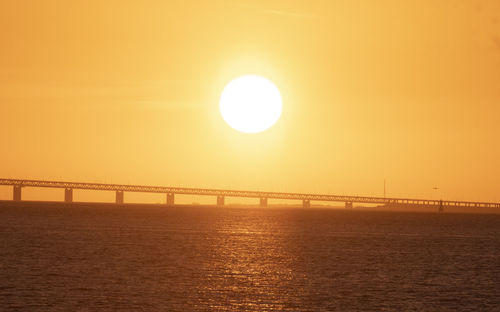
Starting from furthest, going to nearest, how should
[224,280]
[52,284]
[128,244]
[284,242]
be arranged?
[284,242], [128,244], [224,280], [52,284]

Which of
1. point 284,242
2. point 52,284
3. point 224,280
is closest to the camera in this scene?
point 52,284

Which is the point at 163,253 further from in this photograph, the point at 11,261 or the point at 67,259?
the point at 11,261

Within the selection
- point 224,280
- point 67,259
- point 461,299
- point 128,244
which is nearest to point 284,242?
point 128,244

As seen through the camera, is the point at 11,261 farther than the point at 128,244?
No

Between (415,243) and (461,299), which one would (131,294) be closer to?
(461,299)

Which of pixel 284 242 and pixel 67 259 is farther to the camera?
pixel 284 242

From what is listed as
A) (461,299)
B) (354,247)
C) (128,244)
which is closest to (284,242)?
(354,247)

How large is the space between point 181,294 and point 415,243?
220 ft

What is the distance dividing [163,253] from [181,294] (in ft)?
103

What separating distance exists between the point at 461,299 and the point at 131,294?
21.9 m

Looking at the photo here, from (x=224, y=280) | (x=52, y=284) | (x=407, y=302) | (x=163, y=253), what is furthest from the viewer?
(x=163, y=253)

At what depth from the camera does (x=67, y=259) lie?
73375 mm

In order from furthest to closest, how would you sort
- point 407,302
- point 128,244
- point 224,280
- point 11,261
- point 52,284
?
point 128,244
point 11,261
point 224,280
point 52,284
point 407,302

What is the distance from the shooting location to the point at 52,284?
5516cm
